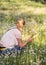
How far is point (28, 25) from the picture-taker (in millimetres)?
7805

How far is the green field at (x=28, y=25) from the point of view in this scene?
6.82m

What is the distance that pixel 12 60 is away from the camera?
268 inches

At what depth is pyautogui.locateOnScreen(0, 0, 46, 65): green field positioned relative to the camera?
6824mm

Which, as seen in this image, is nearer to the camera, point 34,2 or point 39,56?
point 39,56

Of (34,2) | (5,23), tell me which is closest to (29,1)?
(34,2)

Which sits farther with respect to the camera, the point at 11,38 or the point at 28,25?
the point at 28,25

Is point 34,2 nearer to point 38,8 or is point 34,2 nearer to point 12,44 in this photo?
point 38,8

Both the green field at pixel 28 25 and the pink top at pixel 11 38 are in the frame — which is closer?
the green field at pixel 28 25

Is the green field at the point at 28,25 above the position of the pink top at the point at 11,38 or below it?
below

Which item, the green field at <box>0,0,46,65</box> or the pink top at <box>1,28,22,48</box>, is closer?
the green field at <box>0,0,46,65</box>

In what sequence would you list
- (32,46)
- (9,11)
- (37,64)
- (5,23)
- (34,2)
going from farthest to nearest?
(34,2) → (9,11) → (5,23) → (32,46) → (37,64)

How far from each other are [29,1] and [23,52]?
2639mm

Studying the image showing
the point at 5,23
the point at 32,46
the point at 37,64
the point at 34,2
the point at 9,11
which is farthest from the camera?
the point at 34,2

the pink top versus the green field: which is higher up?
the pink top
